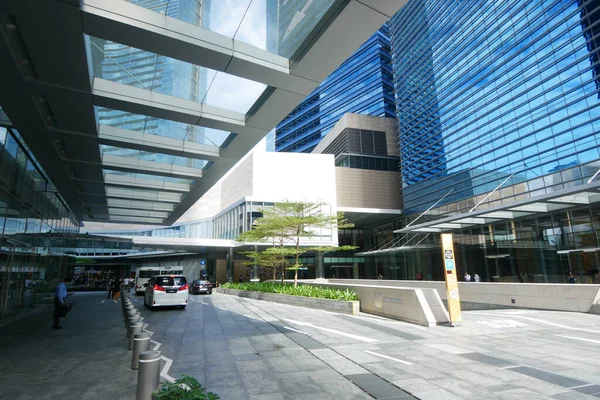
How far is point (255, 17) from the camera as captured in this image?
23.1 feet

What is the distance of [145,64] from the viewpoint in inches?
325

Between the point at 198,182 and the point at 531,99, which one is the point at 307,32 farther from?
the point at 531,99

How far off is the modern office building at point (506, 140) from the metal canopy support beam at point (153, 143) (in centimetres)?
1665

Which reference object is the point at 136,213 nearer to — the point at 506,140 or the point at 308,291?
the point at 308,291

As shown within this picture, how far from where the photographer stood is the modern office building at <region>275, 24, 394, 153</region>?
67875 millimetres

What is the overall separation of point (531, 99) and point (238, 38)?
26924mm

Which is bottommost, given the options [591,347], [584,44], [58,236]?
[591,347]

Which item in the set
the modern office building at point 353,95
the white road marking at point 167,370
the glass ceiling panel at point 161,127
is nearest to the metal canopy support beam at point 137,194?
the glass ceiling panel at point 161,127

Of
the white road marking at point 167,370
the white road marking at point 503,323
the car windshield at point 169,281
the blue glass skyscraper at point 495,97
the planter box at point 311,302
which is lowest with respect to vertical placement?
the white road marking at point 503,323

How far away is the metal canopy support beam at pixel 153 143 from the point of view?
10.6 metres

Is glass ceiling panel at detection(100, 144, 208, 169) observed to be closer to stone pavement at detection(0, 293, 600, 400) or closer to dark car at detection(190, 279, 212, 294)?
stone pavement at detection(0, 293, 600, 400)

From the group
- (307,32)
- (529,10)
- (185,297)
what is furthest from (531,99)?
(185,297)

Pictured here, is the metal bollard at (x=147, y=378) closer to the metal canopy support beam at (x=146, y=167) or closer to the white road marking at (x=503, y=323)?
the white road marking at (x=503, y=323)

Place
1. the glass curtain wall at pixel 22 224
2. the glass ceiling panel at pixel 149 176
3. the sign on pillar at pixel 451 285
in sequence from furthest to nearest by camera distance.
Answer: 1. the glass ceiling panel at pixel 149 176
2. the glass curtain wall at pixel 22 224
3. the sign on pillar at pixel 451 285
